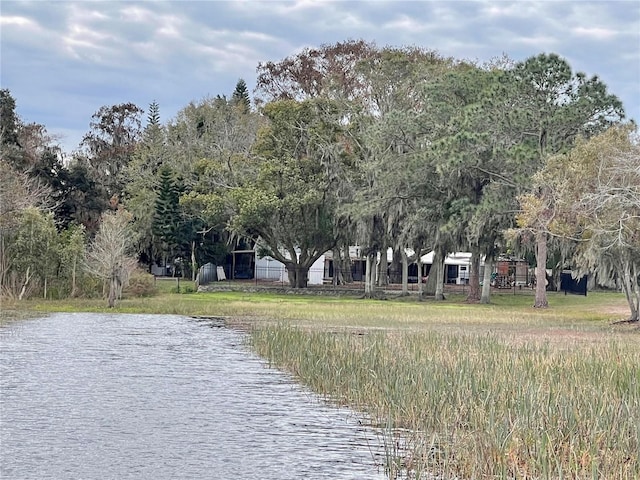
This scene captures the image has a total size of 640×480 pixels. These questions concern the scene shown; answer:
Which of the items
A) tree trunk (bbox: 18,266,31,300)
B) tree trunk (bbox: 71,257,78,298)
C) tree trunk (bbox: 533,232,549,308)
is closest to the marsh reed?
tree trunk (bbox: 18,266,31,300)

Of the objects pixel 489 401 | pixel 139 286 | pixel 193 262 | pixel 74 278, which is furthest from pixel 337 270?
pixel 489 401

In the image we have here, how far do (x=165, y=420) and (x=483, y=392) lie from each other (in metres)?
4.88

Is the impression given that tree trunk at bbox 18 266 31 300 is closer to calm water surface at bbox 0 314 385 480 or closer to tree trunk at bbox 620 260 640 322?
calm water surface at bbox 0 314 385 480

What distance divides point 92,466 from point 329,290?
160 ft

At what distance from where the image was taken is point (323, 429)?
14227 millimetres

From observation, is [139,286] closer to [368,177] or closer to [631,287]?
[368,177]

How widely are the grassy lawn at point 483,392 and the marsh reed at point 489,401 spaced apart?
0.03m

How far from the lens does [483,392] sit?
14.2 m

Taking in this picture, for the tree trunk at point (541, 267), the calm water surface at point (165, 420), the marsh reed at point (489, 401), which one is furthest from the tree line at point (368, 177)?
the calm water surface at point (165, 420)

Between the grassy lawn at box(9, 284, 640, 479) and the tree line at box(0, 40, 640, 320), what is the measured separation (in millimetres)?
6853

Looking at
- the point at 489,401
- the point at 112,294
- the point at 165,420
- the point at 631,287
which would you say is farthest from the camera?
the point at 112,294

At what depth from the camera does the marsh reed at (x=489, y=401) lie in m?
10.5

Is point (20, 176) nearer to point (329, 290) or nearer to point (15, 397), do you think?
point (329, 290)

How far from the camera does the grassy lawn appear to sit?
34.9 ft
